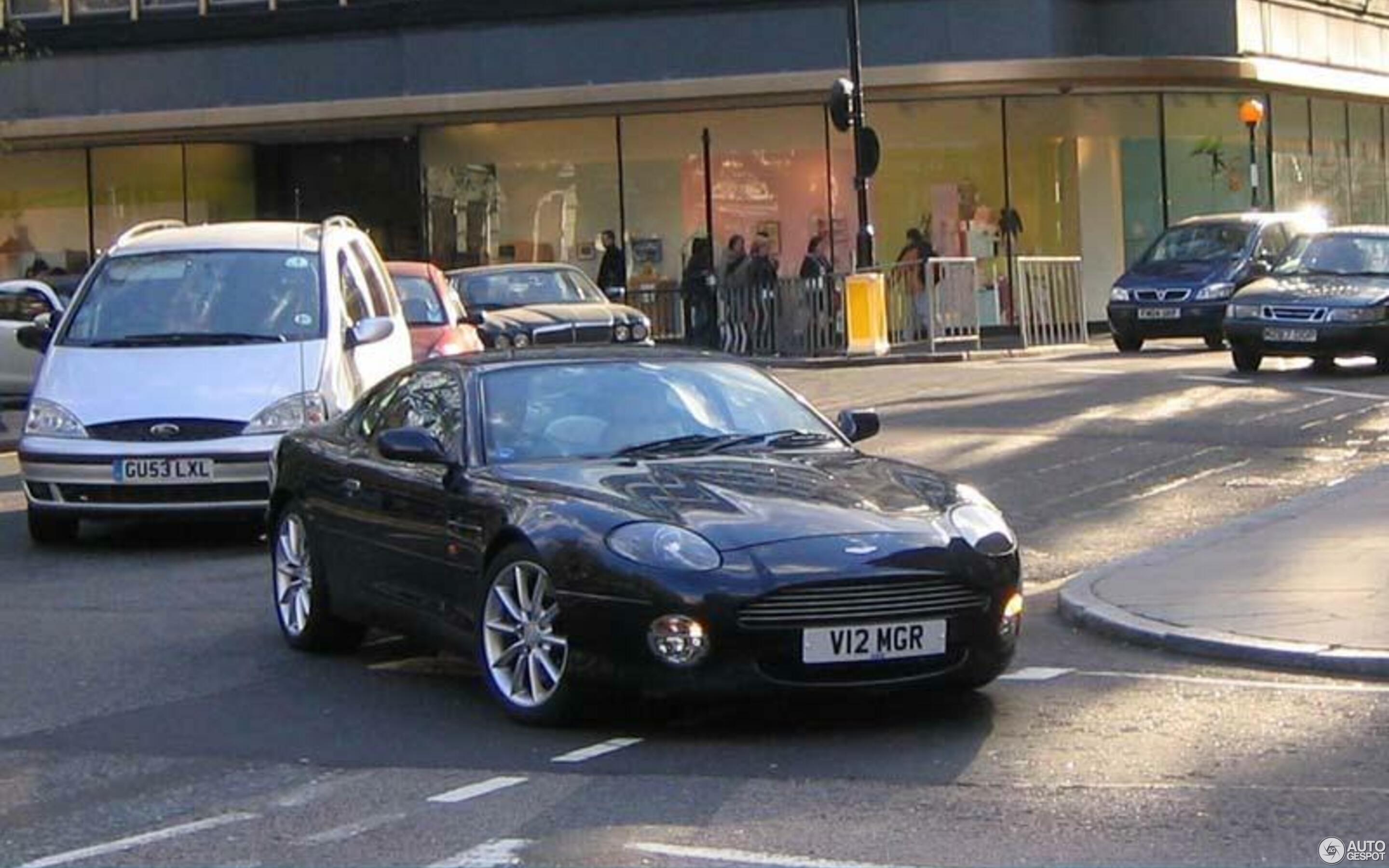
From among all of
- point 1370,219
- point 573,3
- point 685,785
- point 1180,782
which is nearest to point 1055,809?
point 1180,782

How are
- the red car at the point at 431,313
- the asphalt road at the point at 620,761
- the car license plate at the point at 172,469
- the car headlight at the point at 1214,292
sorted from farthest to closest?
1. the car headlight at the point at 1214,292
2. the red car at the point at 431,313
3. the car license plate at the point at 172,469
4. the asphalt road at the point at 620,761

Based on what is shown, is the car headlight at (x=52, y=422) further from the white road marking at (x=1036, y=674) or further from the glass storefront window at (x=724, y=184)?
the glass storefront window at (x=724, y=184)

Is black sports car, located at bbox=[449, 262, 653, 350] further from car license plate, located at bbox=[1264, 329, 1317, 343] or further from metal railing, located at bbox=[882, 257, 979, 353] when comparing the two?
car license plate, located at bbox=[1264, 329, 1317, 343]

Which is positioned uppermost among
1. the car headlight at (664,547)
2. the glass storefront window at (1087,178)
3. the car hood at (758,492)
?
the glass storefront window at (1087,178)

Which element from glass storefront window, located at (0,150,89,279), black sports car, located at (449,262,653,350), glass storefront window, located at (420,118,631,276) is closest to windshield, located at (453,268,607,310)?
black sports car, located at (449,262,653,350)

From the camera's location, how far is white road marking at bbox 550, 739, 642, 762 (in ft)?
26.4

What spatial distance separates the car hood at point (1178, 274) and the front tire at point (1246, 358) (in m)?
5.12

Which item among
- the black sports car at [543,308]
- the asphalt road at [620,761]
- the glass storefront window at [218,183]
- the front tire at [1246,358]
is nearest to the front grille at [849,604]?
the asphalt road at [620,761]

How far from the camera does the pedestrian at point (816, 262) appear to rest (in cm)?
3234

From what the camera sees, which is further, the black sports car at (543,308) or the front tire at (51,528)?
the black sports car at (543,308)

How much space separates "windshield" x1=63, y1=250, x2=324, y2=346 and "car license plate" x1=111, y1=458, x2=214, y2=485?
3.29 ft

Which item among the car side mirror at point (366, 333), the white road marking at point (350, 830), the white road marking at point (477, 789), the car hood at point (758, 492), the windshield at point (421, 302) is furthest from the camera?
the windshield at point (421, 302)

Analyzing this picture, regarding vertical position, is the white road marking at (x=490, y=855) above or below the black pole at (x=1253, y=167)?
below

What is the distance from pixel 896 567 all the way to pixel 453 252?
3211 centimetres
